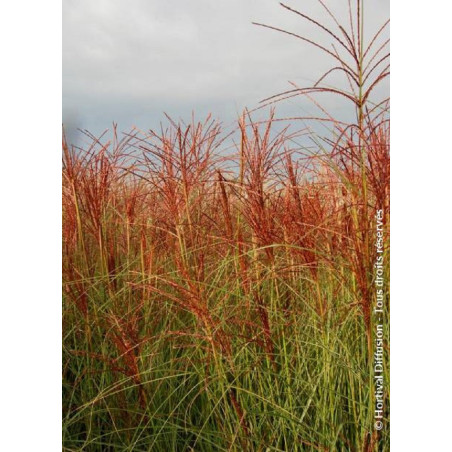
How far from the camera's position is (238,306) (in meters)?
2.32

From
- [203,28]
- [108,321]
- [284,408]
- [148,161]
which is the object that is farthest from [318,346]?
[203,28]

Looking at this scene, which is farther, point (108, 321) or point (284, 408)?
point (108, 321)

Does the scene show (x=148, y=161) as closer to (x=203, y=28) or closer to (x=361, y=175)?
(x=203, y=28)

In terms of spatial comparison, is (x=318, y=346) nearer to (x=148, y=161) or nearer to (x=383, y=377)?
(x=383, y=377)

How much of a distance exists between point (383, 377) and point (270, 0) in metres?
1.28

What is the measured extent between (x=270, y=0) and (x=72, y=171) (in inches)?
39.1

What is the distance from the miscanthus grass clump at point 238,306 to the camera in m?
2.09

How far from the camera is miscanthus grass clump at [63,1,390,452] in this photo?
2090mm

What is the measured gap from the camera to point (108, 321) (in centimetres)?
246
